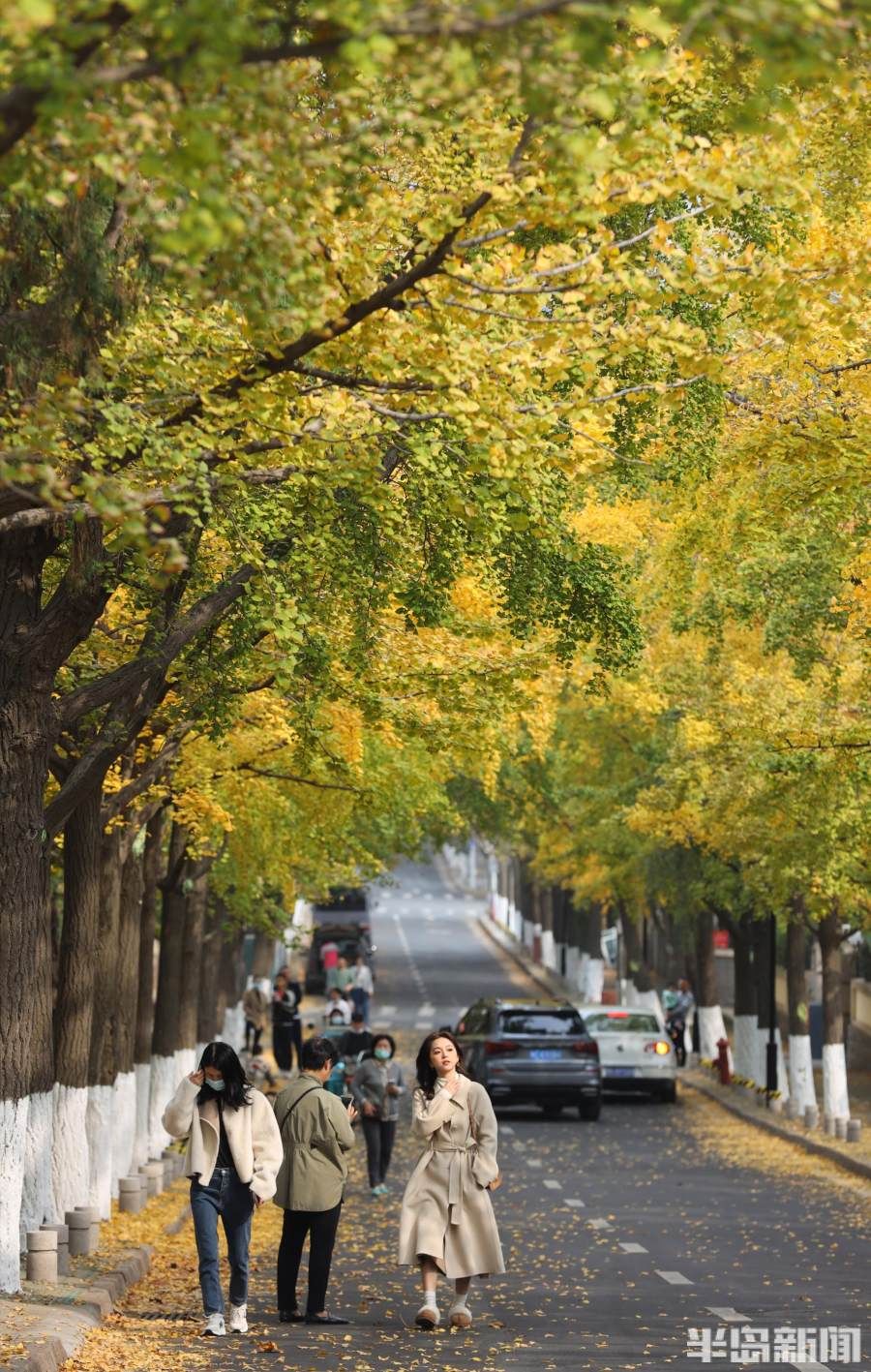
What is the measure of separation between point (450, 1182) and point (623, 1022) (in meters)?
25.8

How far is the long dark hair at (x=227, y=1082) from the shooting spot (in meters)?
13.7

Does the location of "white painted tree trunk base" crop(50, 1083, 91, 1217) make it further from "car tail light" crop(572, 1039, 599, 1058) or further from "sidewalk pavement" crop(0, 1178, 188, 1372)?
"car tail light" crop(572, 1039, 599, 1058)

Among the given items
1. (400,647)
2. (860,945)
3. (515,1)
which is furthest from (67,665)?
(860,945)

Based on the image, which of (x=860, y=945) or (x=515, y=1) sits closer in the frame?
(x=515, y=1)

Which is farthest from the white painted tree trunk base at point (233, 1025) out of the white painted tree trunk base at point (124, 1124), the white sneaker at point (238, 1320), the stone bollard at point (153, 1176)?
the white sneaker at point (238, 1320)

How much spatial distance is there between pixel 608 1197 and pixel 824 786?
461cm

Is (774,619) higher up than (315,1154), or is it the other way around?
(774,619)

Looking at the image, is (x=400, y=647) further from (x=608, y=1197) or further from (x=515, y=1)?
(x=515, y=1)

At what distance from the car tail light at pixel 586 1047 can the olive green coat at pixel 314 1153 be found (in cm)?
2018

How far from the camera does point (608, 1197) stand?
23438 mm

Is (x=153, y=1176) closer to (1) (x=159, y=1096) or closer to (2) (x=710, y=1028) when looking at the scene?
(1) (x=159, y=1096)

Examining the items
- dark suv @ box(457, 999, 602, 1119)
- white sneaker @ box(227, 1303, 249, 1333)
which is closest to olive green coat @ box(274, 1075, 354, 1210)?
white sneaker @ box(227, 1303, 249, 1333)

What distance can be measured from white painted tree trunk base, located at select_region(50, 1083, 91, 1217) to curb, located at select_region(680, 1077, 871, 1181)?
10.7m

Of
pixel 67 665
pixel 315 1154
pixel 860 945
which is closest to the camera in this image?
pixel 315 1154
